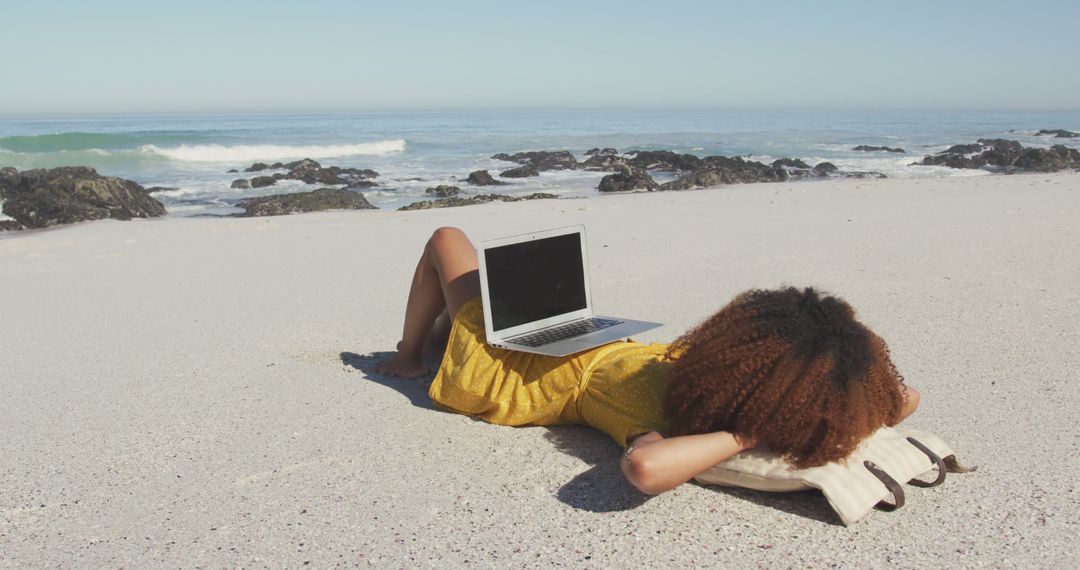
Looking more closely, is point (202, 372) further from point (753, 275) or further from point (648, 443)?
point (753, 275)

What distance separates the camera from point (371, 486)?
2.90 m

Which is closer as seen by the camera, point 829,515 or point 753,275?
point 829,515

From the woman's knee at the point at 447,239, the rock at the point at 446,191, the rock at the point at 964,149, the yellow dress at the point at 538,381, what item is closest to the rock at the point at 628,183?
the rock at the point at 446,191

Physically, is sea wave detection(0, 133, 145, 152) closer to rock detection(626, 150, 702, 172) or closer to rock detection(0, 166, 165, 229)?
rock detection(0, 166, 165, 229)

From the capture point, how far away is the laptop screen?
3379 millimetres

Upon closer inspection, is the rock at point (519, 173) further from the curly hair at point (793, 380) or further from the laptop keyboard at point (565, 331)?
the curly hair at point (793, 380)

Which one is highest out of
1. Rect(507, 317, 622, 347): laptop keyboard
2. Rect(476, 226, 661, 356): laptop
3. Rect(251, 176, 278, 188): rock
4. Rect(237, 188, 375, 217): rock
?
Rect(476, 226, 661, 356): laptop

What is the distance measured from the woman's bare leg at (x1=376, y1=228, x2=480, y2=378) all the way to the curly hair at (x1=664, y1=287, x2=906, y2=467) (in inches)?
46.3

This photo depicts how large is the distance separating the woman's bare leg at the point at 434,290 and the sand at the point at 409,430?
14 cm

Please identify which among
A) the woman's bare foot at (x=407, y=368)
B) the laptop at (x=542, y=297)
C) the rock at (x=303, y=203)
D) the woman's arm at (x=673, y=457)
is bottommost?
the rock at (x=303, y=203)

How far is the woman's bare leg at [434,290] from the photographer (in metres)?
→ 3.54

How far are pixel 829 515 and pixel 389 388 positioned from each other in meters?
2.07

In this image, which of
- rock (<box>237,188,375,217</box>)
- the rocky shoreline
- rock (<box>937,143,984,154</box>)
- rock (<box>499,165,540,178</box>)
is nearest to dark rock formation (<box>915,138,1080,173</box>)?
the rocky shoreline

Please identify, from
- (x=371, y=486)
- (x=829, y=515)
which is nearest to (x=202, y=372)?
(x=371, y=486)
